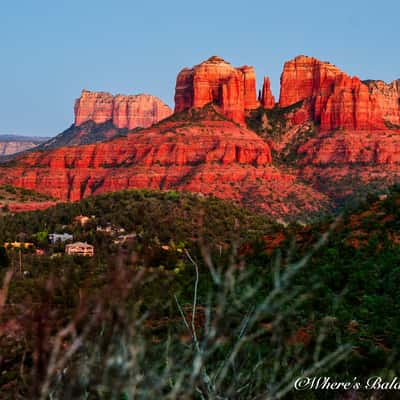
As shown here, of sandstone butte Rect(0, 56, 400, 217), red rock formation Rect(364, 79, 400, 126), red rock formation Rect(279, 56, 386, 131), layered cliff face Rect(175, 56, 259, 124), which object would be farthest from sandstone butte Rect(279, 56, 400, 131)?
red rock formation Rect(364, 79, 400, 126)

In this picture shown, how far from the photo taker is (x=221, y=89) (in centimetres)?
13000

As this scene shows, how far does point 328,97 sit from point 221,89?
24.1 metres

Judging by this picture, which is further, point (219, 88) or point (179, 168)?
point (219, 88)

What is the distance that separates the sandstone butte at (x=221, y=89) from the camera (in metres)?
128

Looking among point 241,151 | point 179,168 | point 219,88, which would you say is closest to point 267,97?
point 219,88

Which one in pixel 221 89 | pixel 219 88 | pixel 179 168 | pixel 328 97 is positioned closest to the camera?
pixel 179 168

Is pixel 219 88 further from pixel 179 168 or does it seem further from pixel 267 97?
pixel 179 168

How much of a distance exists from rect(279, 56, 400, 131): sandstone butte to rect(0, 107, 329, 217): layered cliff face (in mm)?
19108

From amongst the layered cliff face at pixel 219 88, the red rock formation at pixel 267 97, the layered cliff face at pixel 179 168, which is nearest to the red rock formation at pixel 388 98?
the red rock formation at pixel 267 97

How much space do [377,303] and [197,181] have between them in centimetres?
9179

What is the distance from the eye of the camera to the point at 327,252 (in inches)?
675

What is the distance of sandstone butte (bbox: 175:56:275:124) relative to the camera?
5032 inches

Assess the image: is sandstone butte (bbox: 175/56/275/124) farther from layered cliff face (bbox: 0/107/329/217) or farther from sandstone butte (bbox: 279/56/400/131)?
sandstone butte (bbox: 279/56/400/131)

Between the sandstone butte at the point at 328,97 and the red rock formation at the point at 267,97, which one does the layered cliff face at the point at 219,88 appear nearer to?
the red rock formation at the point at 267,97
